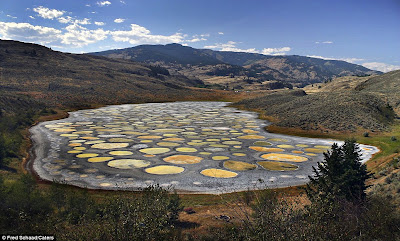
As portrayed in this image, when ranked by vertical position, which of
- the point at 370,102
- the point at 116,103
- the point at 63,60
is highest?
the point at 63,60

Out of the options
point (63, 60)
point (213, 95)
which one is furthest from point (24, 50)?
point (213, 95)

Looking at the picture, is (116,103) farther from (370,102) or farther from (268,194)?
(268,194)

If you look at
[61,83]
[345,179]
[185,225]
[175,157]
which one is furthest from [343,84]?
[185,225]

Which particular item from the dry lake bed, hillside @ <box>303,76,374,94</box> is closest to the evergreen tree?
the dry lake bed

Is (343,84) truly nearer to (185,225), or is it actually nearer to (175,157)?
(175,157)

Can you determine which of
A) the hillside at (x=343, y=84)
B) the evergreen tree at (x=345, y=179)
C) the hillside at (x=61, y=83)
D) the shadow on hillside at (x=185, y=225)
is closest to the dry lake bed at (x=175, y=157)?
the evergreen tree at (x=345, y=179)

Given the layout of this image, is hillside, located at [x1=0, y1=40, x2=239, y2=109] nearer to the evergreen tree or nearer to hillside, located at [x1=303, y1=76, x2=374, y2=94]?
hillside, located at [x1=303, y1=76, x2=374, y2=94]
